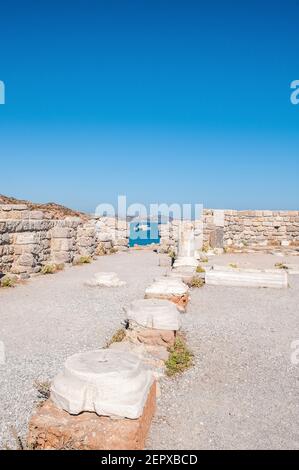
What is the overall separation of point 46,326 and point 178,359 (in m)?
2.44

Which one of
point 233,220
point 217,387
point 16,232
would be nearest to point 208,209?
point 233,220

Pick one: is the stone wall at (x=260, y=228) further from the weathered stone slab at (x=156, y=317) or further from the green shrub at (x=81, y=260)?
the weathered stone slab at (x=156, y=317)

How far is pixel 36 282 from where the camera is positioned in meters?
9.85

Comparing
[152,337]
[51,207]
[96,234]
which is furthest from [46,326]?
[51,207]

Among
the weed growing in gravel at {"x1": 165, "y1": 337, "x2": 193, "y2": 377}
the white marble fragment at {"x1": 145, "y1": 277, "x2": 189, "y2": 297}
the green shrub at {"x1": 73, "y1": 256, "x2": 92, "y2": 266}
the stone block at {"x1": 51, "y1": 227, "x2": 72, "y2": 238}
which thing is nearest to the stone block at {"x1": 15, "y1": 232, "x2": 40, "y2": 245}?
the stone block at {"x1": 51, "y1": 227, "x2": 72, "y2": 238}

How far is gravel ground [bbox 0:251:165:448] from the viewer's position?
12.3 feet

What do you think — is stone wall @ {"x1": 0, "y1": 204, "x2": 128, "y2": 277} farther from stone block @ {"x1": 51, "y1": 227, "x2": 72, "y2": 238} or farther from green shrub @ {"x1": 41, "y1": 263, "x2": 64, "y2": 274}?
green shrub @ {"x1": 41, "y1": 263, "x2": 64, "y2": 274}

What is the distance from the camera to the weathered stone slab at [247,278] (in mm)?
9578

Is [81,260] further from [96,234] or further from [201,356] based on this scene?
[201,356]

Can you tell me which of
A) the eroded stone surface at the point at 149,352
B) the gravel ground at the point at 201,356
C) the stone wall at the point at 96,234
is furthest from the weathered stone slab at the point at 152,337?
the stone wall at the point at 96,234

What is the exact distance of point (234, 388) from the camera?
4062mm

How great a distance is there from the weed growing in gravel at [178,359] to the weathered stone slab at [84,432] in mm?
1366

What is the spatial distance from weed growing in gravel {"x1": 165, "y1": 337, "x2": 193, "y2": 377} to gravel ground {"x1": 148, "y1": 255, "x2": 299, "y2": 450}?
0.11m
